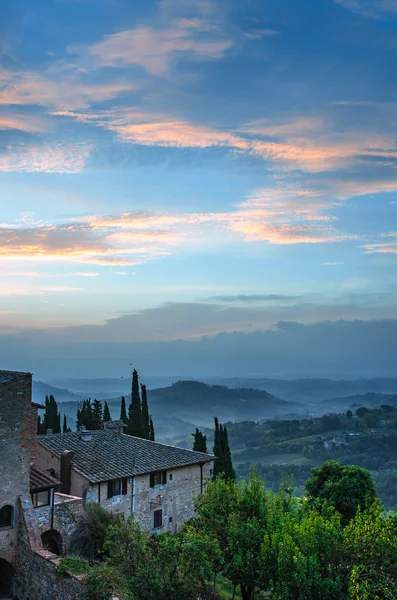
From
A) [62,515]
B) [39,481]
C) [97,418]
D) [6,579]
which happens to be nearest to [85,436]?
[62,515]

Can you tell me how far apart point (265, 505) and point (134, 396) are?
1538 inches

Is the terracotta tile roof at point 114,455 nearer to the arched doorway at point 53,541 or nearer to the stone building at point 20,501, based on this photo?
the arched doorway at point 53,541

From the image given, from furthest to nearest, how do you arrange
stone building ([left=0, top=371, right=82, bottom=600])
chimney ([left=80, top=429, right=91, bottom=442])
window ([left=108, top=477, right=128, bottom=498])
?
chimney ([left=80, top=429, right=91, bottom=442]), window ([left=108, top=477, right=128, bottom=498]), stone building ([left=0, top=371, right=82, bottom=600])

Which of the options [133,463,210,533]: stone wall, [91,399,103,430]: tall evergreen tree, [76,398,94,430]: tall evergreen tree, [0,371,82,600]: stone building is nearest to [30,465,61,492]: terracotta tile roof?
[0,371,82,600]: stone building

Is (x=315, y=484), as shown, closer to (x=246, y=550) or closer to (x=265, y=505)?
(x=265, y=505)

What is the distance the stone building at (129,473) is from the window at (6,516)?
5.57 m

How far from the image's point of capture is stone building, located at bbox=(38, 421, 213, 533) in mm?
27578

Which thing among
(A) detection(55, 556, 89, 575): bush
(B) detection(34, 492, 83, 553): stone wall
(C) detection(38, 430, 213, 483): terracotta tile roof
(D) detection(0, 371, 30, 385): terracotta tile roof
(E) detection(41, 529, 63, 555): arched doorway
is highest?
(D) detection(0, 371, 30, 385): terracotta tile roof

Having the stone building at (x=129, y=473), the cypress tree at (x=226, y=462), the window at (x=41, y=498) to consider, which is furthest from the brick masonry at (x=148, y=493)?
the cypress tree at (x=226, y=462)

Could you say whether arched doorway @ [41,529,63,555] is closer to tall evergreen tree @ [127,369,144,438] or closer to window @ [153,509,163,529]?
window @ [153,509,163,529]

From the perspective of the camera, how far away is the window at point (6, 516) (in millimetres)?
21422

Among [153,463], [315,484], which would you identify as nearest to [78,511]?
[153,463]

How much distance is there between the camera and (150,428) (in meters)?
56.5

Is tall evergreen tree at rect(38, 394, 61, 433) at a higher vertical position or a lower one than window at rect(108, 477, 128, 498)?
higher
